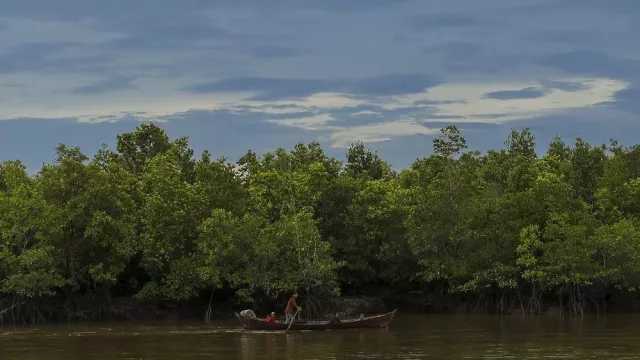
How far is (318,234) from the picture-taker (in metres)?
54.3

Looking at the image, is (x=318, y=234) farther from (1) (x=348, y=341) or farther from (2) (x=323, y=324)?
(1) (x=348, y=341)

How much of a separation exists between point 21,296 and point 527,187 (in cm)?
3368

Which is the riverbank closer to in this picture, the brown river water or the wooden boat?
the brown river water

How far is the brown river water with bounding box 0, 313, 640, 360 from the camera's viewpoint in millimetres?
33156

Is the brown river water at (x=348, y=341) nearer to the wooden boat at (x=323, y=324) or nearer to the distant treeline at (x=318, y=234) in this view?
the wooden boat at (x=323, y=324)

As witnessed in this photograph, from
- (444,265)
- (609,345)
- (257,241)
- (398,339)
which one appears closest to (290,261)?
(257,241)

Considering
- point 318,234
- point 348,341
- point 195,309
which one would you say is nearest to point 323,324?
point 348,341

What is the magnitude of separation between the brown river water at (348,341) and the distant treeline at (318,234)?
4368 millimetres

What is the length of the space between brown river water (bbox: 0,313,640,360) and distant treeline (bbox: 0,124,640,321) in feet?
14.3

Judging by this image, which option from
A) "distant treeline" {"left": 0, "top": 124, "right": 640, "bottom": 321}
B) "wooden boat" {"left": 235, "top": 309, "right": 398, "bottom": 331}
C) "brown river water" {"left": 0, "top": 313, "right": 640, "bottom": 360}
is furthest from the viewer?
"distant treeline" {"left": 0, "top": 124, "right": 640, "bottom": 321}

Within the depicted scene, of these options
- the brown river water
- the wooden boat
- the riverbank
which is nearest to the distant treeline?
the riverbank

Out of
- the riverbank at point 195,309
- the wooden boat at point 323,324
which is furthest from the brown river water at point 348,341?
the riverbank at point 195,309

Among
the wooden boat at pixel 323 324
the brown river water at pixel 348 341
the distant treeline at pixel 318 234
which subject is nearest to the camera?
the brown river water at pixel 348 341

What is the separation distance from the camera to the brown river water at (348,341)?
1305 inches
